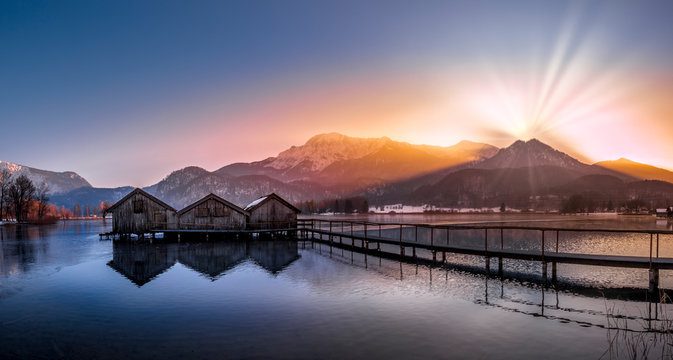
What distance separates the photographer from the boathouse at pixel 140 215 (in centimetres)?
6266

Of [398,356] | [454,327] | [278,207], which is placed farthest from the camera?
[278,207]

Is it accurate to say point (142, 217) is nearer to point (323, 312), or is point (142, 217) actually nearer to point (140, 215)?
point (140, 215)

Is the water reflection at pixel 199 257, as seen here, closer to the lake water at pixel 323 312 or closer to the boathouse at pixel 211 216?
the lake water at pixel 323 312

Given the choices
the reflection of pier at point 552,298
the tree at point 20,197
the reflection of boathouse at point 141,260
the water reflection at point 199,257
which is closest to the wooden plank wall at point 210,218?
the water reflection at point 199,257

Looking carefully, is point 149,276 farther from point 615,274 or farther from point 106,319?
point 615,274

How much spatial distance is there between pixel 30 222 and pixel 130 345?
149 m

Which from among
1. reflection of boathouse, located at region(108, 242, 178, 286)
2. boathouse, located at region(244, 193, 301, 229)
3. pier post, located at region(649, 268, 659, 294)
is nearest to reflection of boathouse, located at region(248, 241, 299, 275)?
boathouse, located at region(244, 193, 301, 229)

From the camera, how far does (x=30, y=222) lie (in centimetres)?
13538

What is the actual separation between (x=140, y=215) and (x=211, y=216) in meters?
10.5

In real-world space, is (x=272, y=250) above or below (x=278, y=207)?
below

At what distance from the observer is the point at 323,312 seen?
21000 millimetres

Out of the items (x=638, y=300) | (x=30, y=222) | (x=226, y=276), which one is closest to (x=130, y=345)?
(x=226, y=276)

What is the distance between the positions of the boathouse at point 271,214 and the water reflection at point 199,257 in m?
5.02

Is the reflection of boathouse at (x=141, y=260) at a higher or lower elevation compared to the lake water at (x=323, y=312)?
lower
